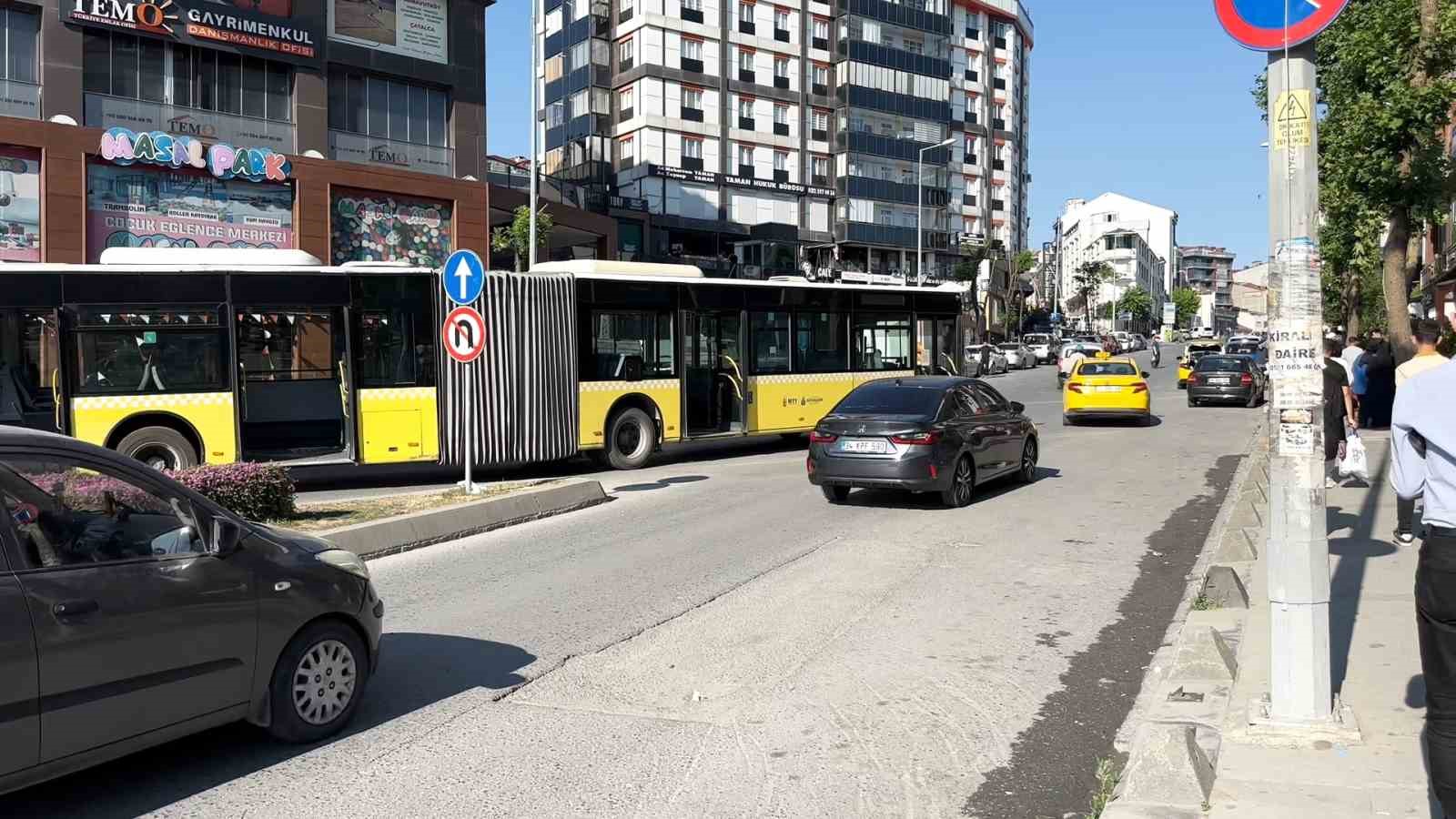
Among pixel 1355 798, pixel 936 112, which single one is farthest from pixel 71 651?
pixel 936 112

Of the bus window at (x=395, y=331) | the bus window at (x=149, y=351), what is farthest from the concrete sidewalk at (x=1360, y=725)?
the bus window at (x=149, y=351)

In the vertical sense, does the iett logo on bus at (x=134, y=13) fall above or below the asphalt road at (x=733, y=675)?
above

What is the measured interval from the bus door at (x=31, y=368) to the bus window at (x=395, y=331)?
11.8 feet

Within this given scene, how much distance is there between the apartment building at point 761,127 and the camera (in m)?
61.9

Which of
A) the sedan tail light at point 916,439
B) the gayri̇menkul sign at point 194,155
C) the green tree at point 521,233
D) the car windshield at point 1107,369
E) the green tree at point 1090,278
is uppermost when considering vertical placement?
the green tree at point 1090,278

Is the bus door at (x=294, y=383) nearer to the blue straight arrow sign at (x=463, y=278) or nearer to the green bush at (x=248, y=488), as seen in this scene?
the blue straight arrow sign at (x=463, y=278)

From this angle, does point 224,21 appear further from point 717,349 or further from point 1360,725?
point 1360,725

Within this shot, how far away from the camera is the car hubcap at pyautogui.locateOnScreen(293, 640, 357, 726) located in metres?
5.33

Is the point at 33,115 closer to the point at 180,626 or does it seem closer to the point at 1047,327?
the point at 180,626

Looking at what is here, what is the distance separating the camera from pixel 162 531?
486 cm

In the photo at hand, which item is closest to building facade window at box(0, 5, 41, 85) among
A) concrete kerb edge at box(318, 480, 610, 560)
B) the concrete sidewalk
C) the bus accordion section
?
the bus accordion section

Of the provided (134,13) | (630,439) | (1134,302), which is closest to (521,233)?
(134,13)

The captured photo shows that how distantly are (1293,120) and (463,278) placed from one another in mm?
10260

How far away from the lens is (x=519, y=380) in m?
16.8
